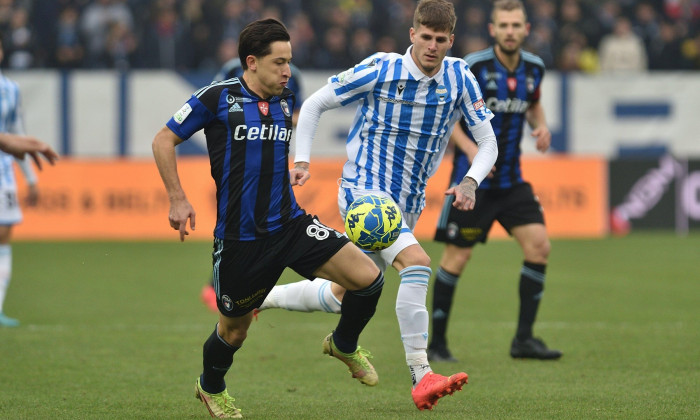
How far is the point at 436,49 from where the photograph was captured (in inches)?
243

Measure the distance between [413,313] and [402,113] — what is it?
1.22 m

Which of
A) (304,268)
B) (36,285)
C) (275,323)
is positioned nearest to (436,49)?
(304,268)

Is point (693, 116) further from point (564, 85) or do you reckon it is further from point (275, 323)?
point (275, 323)

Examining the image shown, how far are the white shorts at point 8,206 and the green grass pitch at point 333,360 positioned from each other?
0.93 meters

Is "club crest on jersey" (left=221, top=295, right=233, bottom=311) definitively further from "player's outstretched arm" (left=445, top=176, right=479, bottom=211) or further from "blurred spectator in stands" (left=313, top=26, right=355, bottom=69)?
"blurred spectator in stands" (left=313, top=26, right=355, bottom=69)

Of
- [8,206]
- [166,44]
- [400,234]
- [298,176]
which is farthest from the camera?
[166,44]

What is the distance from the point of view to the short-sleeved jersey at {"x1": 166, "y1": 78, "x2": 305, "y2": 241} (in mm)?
5625

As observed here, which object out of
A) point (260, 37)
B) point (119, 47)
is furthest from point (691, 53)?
point (260, 37)

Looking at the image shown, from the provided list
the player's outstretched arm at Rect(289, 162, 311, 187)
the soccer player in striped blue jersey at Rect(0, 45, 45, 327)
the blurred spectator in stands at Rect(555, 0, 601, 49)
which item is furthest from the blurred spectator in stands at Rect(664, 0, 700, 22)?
the player's outstretched arm at Rect(289, 162, 311, 187)

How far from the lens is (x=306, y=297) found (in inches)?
267

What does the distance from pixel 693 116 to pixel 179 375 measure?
15370mm

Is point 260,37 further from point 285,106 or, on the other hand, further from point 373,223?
point 373,223

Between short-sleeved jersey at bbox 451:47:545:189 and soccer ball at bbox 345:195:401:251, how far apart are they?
2.08 meters

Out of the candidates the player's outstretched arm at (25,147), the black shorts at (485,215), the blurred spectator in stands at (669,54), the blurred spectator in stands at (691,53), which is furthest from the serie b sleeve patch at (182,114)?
the blurred spectator in stands at (691,53)
